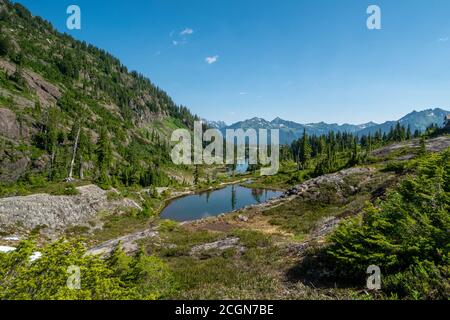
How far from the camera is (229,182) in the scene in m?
125

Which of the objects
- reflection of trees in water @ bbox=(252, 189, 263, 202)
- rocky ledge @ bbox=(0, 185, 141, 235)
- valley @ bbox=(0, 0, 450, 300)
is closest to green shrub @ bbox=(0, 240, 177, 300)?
valley @ bbox=(0, 0, 450, 300)

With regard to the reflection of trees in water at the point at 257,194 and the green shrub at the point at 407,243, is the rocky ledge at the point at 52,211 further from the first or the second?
the reflection of trees in water at the point at 257,194

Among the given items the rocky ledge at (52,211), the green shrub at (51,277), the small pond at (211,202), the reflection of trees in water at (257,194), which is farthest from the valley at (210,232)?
the reflection of trees in water at (257,194)

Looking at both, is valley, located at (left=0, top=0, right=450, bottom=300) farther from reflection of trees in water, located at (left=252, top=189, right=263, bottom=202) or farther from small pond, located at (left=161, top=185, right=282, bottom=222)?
reflection of trees in water, located at (left=252, top=189, right=263, bottom=202)

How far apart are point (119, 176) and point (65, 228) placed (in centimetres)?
6178

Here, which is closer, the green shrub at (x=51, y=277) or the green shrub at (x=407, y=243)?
the green shrub at (x=51, y=277)

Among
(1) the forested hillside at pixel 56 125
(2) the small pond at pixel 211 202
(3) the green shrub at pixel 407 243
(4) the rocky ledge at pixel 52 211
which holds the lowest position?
(2) the small pond at pixel 211 202

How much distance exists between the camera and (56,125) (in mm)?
91812

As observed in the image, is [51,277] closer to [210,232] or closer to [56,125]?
[210,232]

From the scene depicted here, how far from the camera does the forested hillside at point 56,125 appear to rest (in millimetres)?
72562

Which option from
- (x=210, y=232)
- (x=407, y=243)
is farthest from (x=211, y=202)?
(x=407, y=243)

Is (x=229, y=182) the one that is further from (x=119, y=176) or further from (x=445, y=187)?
(x=445, y=187)

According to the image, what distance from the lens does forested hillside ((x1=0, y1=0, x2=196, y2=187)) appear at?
238ft

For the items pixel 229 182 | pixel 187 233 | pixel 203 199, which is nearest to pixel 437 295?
pixel 187 233
